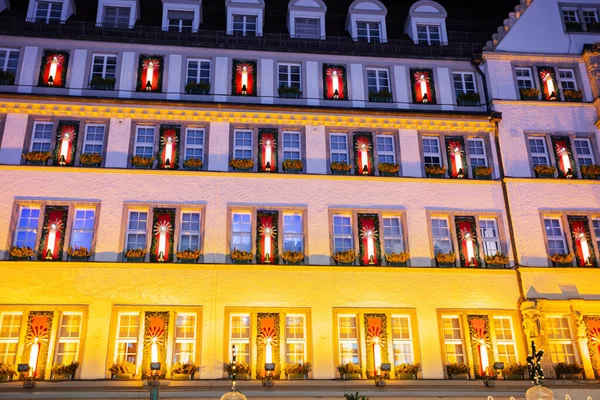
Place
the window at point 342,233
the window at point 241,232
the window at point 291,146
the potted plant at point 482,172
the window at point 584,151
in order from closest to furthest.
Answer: the window at point 241,232, the window at point 342,233, the window at point 291,146, the potted plant at point 482,172, the window at point 584,151

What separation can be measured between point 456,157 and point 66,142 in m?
15.9

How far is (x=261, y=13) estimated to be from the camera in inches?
1148

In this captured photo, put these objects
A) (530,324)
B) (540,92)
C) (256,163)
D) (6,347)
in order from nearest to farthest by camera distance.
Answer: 1. (6,347)
2. (530,324)
3. (256,163)
4. (540,92)

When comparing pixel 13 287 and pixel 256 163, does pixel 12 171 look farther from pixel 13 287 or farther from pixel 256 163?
pixel 256 163

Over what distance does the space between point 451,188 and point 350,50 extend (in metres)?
7.70

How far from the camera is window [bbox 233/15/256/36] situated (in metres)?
28.9

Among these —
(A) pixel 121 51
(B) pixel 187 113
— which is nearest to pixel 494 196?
(B) pixel 187 113

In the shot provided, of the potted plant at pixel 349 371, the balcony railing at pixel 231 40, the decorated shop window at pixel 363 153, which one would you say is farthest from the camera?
the balcony railing at pixel 231 40

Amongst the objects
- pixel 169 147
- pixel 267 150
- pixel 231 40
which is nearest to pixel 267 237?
pixel 267 150

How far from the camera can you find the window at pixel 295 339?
23078 mm

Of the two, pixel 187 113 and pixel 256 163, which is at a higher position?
pixel 187 113

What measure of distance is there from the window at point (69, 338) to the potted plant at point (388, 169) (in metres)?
12.8

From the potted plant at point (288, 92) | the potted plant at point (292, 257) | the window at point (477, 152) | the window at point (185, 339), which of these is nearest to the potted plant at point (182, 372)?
the window at point (185, 339)

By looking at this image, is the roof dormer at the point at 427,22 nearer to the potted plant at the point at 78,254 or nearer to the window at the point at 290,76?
the window at the point at 290,76
